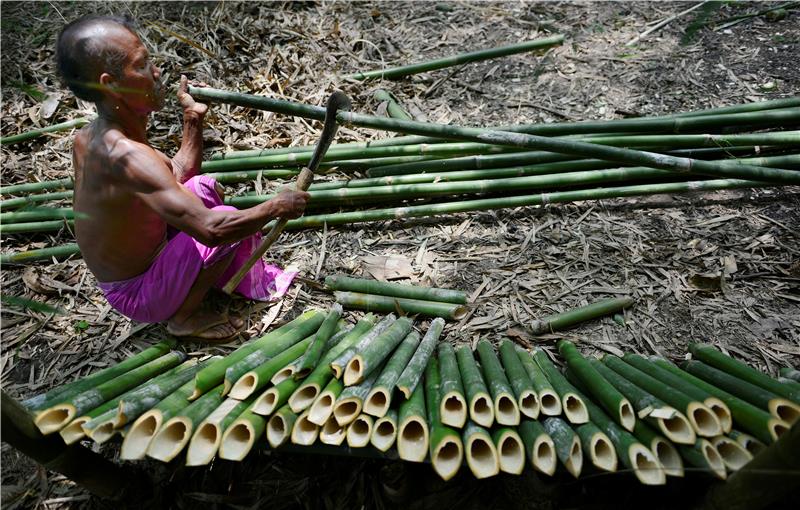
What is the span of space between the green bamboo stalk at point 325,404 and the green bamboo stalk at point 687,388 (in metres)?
1.10

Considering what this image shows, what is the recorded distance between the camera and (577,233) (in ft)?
9.51

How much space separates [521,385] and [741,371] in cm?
82

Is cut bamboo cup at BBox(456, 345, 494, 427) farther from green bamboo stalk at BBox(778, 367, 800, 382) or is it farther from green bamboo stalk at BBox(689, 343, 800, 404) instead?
green bamboo stalk at BBox(778, 367, 800, 382)

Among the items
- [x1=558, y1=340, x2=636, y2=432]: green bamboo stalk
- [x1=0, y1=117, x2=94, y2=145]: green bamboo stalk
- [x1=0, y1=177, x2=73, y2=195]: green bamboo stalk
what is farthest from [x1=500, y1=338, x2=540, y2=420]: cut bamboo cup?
[x1=0, y1=117, x2=94, y2=145]: green bamboo stalk

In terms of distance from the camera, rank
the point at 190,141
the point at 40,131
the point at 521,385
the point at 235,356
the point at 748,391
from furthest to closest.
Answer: the point at 40,131 → the point at 190,141 → the point at 235,356 → the point at 521,385 → the point at 748,391

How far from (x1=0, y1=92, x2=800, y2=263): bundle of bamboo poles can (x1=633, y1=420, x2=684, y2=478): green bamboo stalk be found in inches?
66.2

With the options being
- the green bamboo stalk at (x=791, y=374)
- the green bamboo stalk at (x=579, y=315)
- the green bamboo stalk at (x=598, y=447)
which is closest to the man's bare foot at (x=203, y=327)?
the green bamboo stalk at (x=579, y=315)

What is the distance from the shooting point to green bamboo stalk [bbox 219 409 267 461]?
1.53 m

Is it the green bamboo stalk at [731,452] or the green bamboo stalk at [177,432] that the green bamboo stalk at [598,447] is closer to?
the green bamboo stalk at [731,452]

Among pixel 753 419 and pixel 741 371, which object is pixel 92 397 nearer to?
pixel 753 419

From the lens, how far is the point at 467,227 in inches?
119

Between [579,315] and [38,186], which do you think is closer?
[579,315]

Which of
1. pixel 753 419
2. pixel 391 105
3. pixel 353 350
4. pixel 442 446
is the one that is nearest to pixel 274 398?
pixel 353 350

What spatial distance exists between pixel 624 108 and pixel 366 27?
2.23 meters
